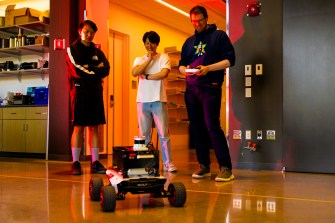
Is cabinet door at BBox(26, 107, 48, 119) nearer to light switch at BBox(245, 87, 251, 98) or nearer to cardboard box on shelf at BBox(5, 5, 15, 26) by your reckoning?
cardboard box on shelf at BBox(5, 5, 15, 26)

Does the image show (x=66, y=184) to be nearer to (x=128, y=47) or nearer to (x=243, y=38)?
(x=243, y=38)

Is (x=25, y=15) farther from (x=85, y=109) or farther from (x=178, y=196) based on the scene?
(x=178, y=196)

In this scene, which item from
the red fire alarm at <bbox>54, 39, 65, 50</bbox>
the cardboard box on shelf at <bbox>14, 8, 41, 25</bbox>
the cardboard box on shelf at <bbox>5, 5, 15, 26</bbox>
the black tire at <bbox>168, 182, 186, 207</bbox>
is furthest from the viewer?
the cardboard box on shelf at <bbox>5, 5, 15, 26</bbox>

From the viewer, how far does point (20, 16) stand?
6426 millimetres

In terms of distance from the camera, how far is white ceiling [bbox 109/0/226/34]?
7887mm

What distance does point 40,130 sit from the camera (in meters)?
6.13

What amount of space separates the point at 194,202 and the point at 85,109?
1.91m

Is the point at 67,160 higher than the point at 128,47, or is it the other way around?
the point at 128,47

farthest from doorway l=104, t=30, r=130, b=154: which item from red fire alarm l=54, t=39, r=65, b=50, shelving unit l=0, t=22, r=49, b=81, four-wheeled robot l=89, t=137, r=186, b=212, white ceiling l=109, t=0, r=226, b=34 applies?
four-wheeled robot l=89, t=137, r=186, b=212

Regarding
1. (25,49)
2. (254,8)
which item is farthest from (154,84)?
(25,49)

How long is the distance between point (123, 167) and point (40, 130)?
4.04m

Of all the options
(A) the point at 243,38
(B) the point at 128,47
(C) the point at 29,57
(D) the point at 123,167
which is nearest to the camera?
(D) the point at 123,167

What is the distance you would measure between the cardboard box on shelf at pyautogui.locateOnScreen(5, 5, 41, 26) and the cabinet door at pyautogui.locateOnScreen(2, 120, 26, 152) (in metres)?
1.58


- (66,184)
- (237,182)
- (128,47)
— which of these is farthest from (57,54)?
(237,182)
